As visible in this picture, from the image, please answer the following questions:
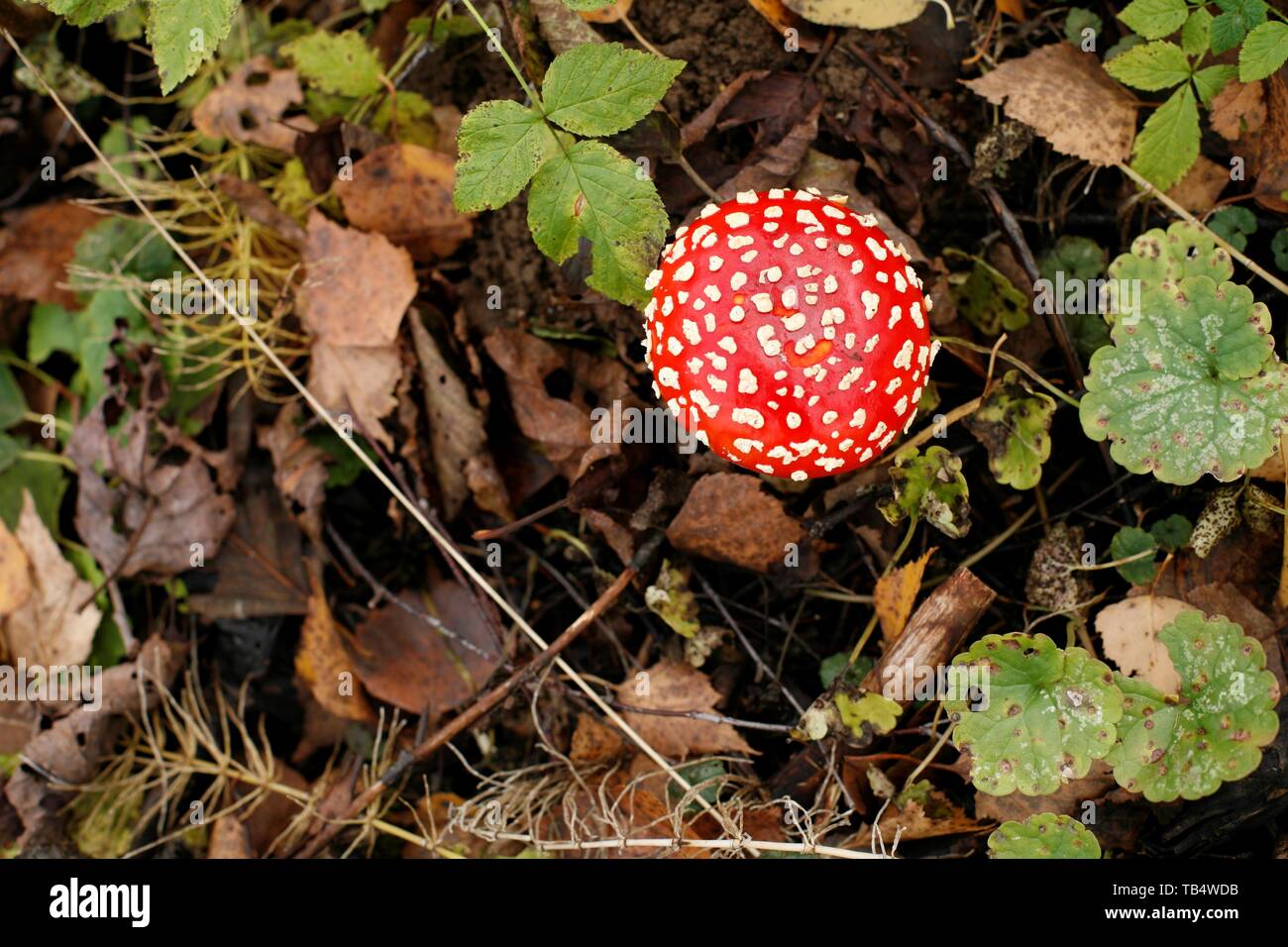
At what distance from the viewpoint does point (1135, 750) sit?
8.52 ft

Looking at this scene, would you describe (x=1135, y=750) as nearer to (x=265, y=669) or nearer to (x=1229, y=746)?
(x=1229, y=746)

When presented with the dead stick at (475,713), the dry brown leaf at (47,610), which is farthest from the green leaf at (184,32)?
the dry brown leaf at (47,610)

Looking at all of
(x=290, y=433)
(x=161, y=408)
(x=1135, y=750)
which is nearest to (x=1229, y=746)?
(x=1135, y=750)

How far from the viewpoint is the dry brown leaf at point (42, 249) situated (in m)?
3.98

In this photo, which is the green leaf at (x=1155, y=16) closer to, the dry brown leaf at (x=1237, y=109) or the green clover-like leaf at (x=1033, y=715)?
the dry brown leaf at (x=1237, y=109)

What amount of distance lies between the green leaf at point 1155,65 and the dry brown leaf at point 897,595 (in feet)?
4.71

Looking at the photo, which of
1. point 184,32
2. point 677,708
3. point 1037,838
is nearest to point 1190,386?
point 1037,838

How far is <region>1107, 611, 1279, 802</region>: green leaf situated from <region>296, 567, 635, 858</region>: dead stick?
148cm

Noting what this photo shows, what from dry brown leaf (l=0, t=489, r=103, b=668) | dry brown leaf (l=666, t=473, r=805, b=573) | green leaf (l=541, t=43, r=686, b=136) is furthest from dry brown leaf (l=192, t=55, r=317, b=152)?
dry brown leaf (l=666, t=473, r=805, b=573)

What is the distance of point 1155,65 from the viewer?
2.87 meters

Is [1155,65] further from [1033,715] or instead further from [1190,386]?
[1033,715]

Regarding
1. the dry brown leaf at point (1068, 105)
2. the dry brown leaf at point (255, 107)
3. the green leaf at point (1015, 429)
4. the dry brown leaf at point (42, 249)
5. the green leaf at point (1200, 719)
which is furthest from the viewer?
the dry brown leaf at point (42, 249)

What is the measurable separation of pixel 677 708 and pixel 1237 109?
7.84 ft
